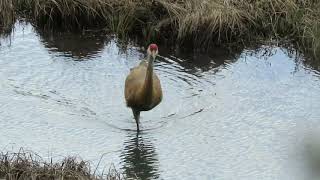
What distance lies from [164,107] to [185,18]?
7.59 feet

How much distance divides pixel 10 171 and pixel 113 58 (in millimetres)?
4004

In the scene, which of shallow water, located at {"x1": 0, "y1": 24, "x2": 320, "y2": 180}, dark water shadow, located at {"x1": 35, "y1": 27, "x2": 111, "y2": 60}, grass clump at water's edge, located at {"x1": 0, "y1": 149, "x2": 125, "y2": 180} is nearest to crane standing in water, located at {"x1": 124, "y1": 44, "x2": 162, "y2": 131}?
shallow water, located at {"x1": 0, "y1": 24, "x2": 320, "y2": 180}

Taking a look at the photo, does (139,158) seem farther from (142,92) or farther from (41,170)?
(41,170)

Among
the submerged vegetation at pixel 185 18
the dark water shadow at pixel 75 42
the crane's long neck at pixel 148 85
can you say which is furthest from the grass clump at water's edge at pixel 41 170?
the submerged vegetation at pixel 185 18

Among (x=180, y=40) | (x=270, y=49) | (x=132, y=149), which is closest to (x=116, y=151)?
(x=132, y=149)

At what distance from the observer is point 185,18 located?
8.67m

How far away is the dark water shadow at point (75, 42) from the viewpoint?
8312 mm

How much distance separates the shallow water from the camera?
5.49m

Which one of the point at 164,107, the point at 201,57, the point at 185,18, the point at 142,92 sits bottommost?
the point at 164,107

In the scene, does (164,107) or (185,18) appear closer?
(164,107)

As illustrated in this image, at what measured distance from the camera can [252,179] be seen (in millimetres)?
5199

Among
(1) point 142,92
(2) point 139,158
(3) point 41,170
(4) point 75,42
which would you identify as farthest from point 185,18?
(3) point 41,170

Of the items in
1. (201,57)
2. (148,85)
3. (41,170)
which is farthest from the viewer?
(201,57)

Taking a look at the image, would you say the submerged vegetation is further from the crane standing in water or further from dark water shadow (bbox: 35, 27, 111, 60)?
the crane standing in water
